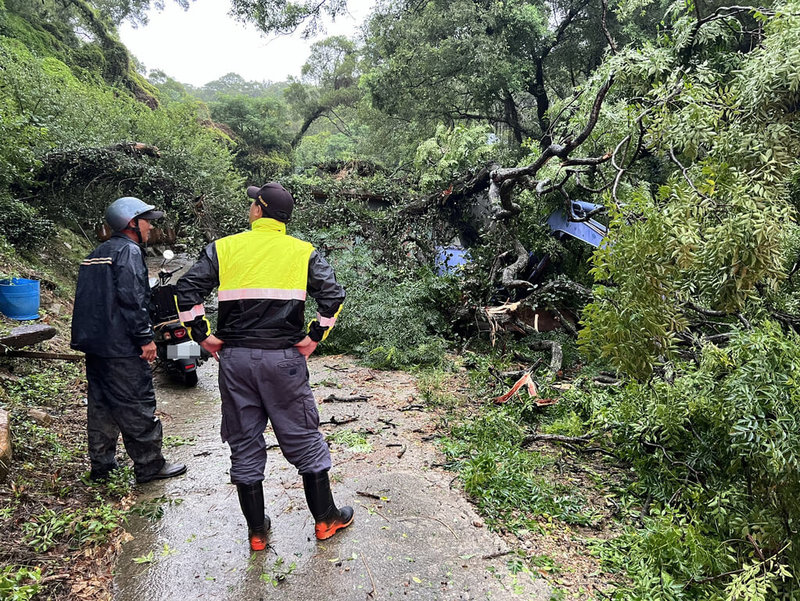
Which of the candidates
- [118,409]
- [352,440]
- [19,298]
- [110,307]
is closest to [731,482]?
[352,440]

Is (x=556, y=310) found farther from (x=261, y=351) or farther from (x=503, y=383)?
(x=261, y=351)

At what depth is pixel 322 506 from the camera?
253 cm

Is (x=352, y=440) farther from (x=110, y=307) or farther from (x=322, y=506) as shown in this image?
(x=110, y=307)

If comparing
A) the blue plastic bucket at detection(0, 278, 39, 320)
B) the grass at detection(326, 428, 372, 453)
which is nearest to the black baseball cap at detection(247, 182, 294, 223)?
the grass at detection(326, 428, 372, 453)

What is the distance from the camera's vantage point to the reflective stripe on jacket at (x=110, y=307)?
116 inches

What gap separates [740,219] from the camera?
97.7 inches

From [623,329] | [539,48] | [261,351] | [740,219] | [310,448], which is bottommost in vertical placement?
[310,448]

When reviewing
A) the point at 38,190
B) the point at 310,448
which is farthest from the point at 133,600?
the point at 38,190

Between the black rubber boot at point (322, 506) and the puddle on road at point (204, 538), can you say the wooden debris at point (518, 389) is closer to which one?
the puddle on road at point (204, 538)

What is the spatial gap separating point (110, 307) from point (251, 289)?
120cm

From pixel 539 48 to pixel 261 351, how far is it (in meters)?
A: 15.0

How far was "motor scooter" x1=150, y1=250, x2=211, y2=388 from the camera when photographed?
5.10 meters

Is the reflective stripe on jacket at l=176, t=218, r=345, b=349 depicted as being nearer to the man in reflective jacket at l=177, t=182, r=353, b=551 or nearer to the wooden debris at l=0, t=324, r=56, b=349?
the man in reflective jacket at l=177, t=182, r=353, b=551

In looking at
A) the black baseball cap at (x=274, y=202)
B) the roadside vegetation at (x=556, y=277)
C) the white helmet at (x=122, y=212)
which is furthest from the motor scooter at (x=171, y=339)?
the black baseball cap at (x=274, y=202)
